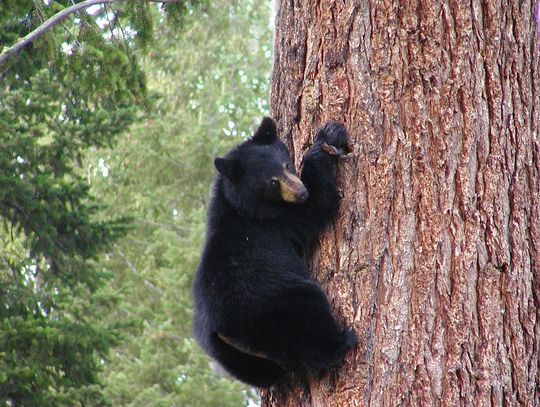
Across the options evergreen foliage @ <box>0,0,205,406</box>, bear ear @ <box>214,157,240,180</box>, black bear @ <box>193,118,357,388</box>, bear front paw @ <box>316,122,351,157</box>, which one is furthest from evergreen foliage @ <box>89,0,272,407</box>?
bear front paw @ <box>316,122,351,157</box>

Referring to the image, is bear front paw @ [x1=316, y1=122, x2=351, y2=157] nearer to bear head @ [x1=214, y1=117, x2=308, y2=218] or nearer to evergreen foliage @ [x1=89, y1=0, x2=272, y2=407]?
bear head @ [x1=214, y1=117, x2=308, y2=218]

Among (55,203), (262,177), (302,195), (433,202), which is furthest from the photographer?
(55,203)

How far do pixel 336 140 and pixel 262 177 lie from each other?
0.83 metres

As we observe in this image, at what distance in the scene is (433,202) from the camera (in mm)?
4008

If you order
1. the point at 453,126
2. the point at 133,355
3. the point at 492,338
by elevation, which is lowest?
the point at 133,355

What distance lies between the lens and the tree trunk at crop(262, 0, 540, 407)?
12.7 feet

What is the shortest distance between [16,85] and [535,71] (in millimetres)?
7478

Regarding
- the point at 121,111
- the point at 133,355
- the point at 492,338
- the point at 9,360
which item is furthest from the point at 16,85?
the point at 133,355

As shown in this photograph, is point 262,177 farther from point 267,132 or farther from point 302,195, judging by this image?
point 302,195

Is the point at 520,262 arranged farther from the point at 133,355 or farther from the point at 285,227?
the point at 133,355

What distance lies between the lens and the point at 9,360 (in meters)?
9.67

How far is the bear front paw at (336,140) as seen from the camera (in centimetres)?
427

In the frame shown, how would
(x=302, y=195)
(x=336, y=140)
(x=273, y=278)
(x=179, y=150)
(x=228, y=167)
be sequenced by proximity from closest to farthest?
(x=336, y=140) < (x=273, y=278) < (x=302, y=195) < (x=228, y=167) < (x=179, y=150)

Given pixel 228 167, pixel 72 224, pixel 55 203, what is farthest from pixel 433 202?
pixel 72 224
